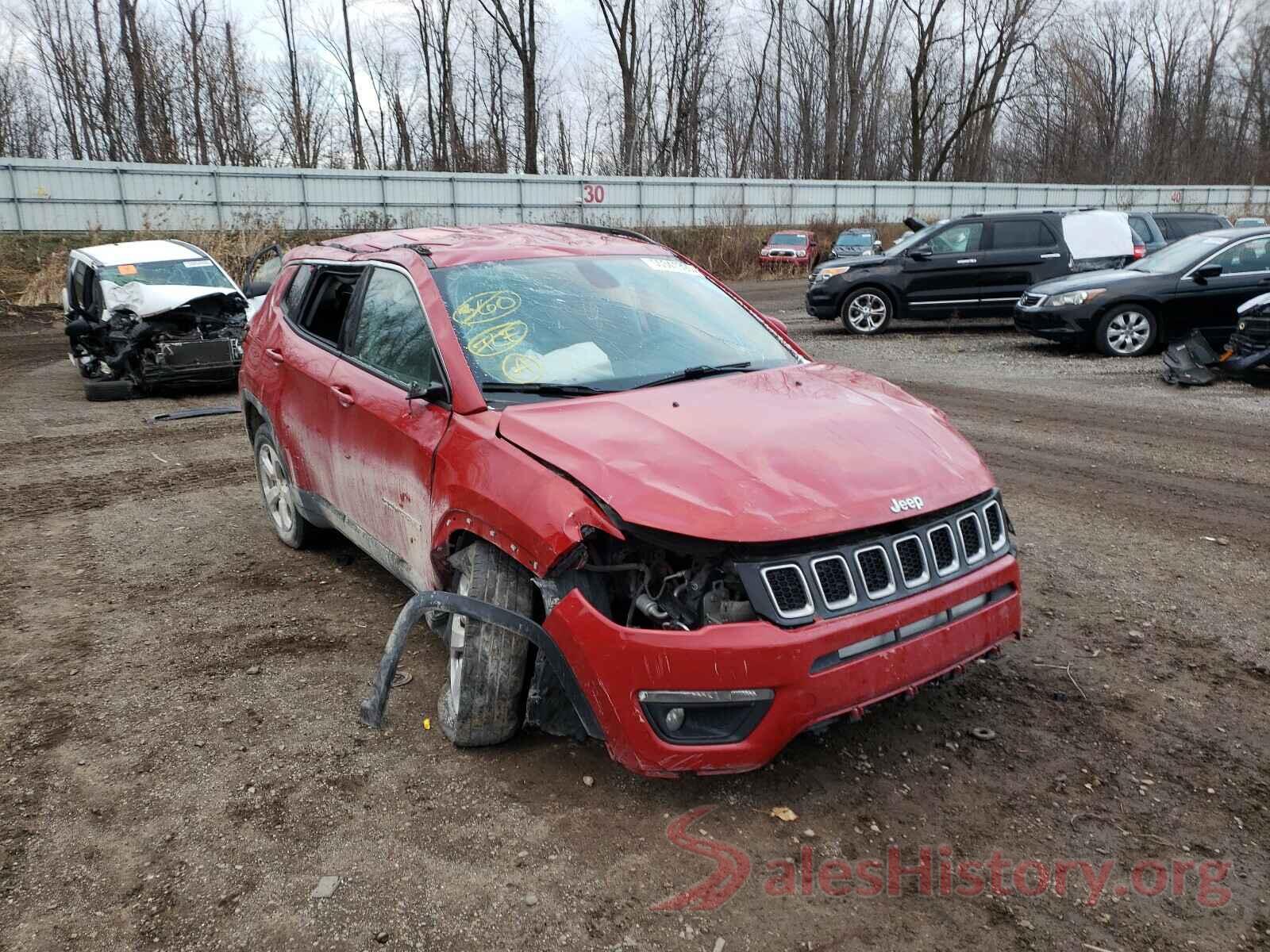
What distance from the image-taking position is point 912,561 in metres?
3.00

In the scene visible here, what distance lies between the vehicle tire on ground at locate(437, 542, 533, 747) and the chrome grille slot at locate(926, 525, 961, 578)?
4.38 feet

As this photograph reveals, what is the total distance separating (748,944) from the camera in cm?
250

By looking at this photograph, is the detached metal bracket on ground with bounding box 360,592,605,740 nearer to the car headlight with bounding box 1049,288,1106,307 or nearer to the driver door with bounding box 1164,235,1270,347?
the car headlight with bounding box 1049,288,1106,307


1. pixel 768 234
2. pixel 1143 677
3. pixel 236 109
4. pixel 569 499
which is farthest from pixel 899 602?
pixel 236 109

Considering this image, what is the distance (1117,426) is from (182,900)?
27.2 feet

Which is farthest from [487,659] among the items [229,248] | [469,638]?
[229,248]

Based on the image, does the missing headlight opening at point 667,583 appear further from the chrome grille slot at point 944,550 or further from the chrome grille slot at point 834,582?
the chrome grille slot at point 944,550

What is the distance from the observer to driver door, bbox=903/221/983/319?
14.9 metres

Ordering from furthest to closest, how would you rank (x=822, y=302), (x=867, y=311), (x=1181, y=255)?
(x=822, y=302) → (x=867, y=311) → (x=1181, y=255)

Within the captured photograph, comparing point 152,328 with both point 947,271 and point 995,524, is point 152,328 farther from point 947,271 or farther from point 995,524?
point 947,271

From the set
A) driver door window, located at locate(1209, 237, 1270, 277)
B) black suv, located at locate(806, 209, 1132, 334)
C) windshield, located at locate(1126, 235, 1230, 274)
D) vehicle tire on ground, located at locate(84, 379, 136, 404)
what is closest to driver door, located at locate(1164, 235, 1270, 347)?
driver door window, located at locate(1209, 237, 1270, 277)

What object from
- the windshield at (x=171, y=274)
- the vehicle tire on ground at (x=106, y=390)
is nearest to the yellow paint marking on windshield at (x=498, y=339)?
the vehicle tire on ground at (x=106, y=390)

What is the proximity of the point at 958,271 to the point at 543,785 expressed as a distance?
536 inches

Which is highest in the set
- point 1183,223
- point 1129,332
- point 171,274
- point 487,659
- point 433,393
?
point 1183,223
